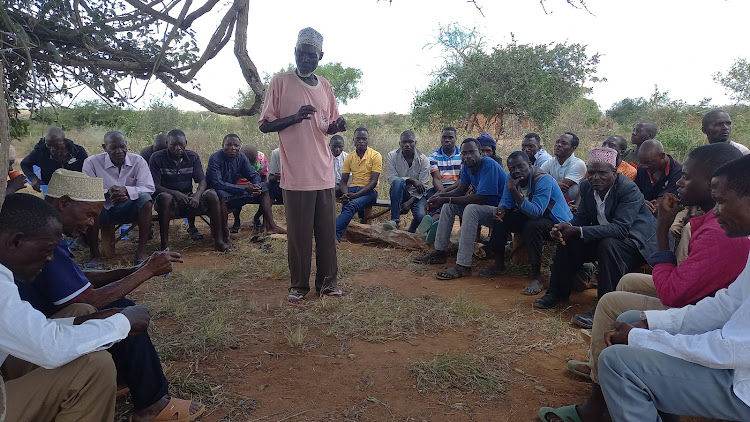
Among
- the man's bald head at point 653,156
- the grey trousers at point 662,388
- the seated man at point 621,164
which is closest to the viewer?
the grey trousers at point 662,388

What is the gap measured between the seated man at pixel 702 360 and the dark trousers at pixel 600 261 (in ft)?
6.40

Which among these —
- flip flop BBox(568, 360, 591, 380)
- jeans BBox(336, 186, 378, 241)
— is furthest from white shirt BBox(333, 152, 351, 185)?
flip flop BBox(568, 360, 591, 380)

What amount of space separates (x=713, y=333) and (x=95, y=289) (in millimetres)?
2418

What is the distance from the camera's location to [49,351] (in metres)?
1.62

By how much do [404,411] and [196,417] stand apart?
1.01m

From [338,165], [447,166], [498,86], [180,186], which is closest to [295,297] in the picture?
[180,186]

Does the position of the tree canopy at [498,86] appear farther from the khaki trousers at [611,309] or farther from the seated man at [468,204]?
the khaki trousers at [611,309]

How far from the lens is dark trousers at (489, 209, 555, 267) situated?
4695 millimetres

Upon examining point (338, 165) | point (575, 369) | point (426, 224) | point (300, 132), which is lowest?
point (575, 369)

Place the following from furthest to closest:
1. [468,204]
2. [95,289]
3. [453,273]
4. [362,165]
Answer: [362,165] → [468,204] → [453,273] → [95,289]

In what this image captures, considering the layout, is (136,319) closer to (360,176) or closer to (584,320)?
(584,320)

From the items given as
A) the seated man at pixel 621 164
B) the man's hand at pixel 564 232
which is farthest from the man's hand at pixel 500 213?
the seated man at pixel 621 164

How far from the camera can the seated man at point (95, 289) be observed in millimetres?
2109

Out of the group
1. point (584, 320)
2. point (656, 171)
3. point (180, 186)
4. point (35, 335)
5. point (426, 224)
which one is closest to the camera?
point (35, 335)
